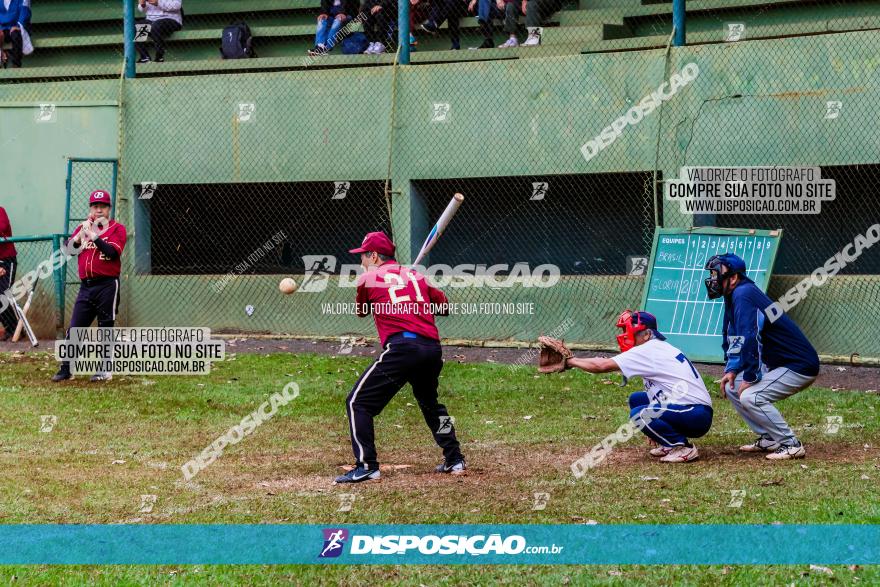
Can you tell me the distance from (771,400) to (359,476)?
3308mm

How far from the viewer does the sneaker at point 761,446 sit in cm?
984

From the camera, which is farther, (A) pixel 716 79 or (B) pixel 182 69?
(B) pixel 182 69

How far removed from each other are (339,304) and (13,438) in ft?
22.4

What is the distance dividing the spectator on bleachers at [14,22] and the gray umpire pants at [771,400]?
1404cm

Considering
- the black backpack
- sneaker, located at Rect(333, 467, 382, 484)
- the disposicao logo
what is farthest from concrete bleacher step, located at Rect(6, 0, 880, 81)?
the disposicao logo

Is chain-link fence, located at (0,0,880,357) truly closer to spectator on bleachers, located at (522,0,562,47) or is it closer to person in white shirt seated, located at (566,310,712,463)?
spectator on bleachers, located at (522,0,562,47)

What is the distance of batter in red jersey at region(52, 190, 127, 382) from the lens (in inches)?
535

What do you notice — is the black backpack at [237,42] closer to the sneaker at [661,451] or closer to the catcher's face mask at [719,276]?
the catcher's face mask at [719,276]

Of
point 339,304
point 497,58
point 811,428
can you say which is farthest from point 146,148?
point 811,428

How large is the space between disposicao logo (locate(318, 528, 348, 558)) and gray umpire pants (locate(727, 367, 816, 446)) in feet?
12.5

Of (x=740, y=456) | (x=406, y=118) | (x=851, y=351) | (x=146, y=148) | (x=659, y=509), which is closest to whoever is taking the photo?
(x=659, y=509)

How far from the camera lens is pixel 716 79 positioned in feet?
50.3

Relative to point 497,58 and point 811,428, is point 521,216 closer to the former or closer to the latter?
point 497,58

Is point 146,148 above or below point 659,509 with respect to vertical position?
above
